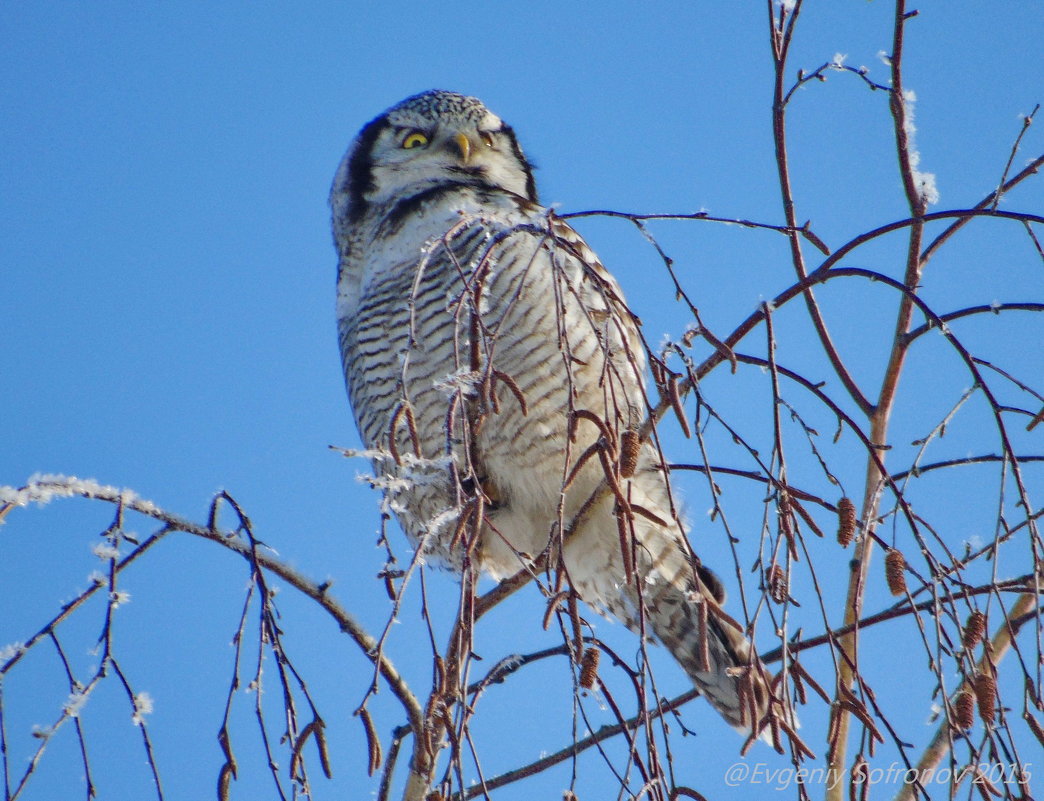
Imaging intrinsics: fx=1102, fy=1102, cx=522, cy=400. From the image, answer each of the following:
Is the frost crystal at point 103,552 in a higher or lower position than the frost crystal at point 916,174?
lower

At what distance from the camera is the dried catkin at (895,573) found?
1.63 m

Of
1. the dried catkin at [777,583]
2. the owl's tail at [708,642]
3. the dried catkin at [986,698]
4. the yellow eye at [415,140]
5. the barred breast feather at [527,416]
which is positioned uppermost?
the yellow eye at [415,140]

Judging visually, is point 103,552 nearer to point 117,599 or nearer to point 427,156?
point 117,599

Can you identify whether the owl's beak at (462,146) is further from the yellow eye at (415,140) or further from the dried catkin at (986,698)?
the dried catkin at (986,698)

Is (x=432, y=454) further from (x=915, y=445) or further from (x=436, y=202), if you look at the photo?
(x=915, y=445)

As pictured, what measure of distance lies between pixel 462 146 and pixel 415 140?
0.81 feet

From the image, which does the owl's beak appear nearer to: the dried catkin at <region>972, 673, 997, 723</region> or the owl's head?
the owl's head

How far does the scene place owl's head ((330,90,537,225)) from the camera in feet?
13.1

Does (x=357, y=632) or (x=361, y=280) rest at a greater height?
(x=361, y=280)

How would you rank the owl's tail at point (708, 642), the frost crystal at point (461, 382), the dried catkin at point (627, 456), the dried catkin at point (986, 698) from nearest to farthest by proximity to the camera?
1. the dried catkin at point (986, 698)
2. the frost crystal at point (461, 382)
3. the dried catkin at point (627, 456)
4. the owl's tail at point (708, 642)

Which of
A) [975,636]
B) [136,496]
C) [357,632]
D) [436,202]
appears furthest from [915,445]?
[436,202]

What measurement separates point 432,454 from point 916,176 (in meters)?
1.67

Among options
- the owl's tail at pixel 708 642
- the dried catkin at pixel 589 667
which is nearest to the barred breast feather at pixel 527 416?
the owl's tail at pixel 708 642

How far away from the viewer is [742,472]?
6.30ft
